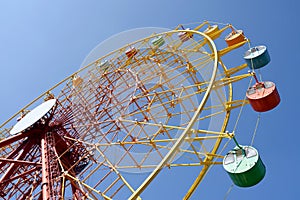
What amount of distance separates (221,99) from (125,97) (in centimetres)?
492

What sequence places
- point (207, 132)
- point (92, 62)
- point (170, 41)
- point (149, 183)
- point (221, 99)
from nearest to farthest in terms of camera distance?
1. point (149, 183)
2. point (207, 132)
3. point (221, 99)
4. point (170, 41)
5. point (92, 62)

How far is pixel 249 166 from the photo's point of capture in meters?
13.3

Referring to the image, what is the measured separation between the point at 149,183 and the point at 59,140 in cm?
902

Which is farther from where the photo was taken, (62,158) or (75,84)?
(75,84)

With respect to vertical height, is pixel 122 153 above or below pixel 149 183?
below

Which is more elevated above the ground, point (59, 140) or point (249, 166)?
point (59, 140)

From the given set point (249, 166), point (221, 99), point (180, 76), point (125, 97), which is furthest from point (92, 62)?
point (249, 166)

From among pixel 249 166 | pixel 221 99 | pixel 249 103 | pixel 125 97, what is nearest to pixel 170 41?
pixel 125 97

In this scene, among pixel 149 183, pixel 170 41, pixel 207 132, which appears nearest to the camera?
pixel 149 183

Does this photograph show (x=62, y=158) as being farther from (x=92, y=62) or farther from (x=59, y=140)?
(x=92, y=62)

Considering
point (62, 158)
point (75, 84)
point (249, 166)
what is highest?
point (75, 84)

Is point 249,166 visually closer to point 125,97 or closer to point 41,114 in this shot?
point 125,97

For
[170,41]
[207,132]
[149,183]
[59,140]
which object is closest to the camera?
[149,183]

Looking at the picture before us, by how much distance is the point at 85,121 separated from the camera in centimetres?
1950
